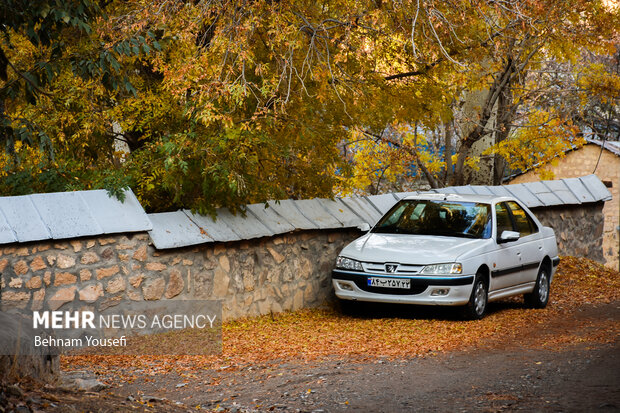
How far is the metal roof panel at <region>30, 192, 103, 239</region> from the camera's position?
790 centimetres

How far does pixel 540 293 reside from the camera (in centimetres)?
1145

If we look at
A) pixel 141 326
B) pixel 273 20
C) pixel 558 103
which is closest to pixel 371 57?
pixel 273 20

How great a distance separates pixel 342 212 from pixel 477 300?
239cm

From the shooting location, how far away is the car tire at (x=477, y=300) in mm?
9781

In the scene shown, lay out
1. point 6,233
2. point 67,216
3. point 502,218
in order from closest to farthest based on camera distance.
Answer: point 6,233, point 67,216, point 502,218

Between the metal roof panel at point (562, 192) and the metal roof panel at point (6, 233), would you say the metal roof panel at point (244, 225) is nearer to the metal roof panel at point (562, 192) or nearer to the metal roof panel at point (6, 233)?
the metal roof panel at point (6, 233)

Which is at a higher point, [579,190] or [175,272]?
[579,190]

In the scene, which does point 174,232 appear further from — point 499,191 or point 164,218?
point 499,191

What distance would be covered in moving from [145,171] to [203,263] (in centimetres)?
130

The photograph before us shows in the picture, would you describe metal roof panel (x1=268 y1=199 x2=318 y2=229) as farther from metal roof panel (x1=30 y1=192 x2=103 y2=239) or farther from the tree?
metal roof panel (x1=30 y1=192 x2=103 y2=239)

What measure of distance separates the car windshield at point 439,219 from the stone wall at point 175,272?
0.80 meters

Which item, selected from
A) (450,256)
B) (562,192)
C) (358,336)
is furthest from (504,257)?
(562,192)

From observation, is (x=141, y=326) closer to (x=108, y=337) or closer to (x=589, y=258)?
(x=108, y=337)

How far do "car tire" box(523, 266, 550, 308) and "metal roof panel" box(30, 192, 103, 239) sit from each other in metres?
6.13
